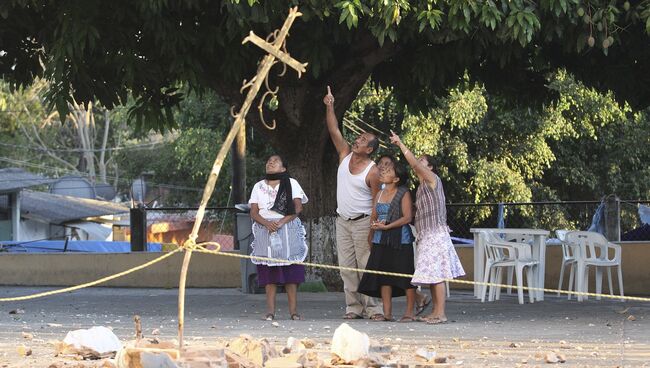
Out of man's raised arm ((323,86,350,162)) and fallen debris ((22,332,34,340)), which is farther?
man's raised arm ((323,86,350,162))

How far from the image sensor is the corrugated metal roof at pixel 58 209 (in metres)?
32.0

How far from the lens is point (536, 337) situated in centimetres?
965

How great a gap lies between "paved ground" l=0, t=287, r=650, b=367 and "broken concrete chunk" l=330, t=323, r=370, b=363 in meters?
0.52

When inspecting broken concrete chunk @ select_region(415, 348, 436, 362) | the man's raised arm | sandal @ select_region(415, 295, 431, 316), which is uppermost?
the man's raised arm

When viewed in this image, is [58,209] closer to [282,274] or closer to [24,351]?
[282,274]

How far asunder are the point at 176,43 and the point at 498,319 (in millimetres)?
4278

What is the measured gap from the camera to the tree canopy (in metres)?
10.4

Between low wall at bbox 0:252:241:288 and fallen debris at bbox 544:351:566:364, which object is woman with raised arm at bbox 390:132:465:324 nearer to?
fallen debris at bbox 544:351:566:364

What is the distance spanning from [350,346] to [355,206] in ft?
12.8

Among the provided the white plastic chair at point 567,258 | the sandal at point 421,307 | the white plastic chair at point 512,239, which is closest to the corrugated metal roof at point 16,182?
the white plastic chair at point 512,239

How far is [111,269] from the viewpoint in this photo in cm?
1664

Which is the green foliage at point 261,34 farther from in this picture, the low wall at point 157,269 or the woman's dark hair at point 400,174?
the low wall at point 157,269

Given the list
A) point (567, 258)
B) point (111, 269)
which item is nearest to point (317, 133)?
point (567, 258)

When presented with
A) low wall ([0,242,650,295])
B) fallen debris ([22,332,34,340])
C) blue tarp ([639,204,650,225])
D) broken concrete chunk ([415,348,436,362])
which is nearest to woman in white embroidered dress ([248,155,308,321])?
fallen debris ([22,332,34,340])
